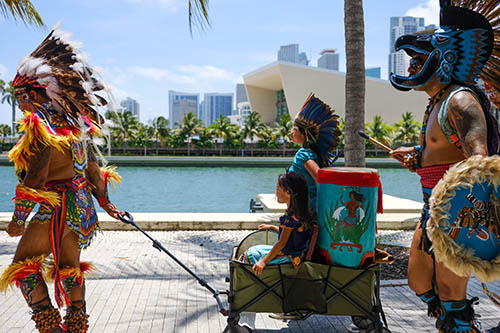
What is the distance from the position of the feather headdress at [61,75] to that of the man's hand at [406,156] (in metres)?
2.21

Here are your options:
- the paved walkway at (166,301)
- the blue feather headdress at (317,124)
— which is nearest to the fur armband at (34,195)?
the paved walkway at (166,301)

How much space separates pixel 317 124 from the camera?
377 centimetres

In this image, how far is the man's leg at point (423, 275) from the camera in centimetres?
291

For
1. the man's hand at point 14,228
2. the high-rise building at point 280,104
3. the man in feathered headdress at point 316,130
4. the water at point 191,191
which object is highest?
the high-rise building at point 280,104

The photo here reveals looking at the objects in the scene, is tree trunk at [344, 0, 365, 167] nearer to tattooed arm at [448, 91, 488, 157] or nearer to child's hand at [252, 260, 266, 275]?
child's hand at [252, 260, 266, 275]

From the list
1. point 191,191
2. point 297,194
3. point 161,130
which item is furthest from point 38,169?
point 161,130

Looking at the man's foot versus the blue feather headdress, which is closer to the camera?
the man's foot

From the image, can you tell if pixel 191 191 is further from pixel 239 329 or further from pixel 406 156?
pixel 406 156

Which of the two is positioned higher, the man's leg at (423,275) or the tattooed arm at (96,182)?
the tattooed arm at (96,182)

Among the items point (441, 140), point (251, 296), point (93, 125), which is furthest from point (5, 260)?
point (441, 140)

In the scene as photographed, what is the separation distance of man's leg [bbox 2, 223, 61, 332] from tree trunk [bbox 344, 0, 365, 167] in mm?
3939

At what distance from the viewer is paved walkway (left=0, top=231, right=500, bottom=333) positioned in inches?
149

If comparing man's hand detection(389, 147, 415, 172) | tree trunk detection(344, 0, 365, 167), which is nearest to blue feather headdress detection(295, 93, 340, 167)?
man's hand detection(389, 147, 415, 172)

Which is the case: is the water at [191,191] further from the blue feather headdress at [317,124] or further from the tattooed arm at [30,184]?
the tattooed arm at [30,184]
